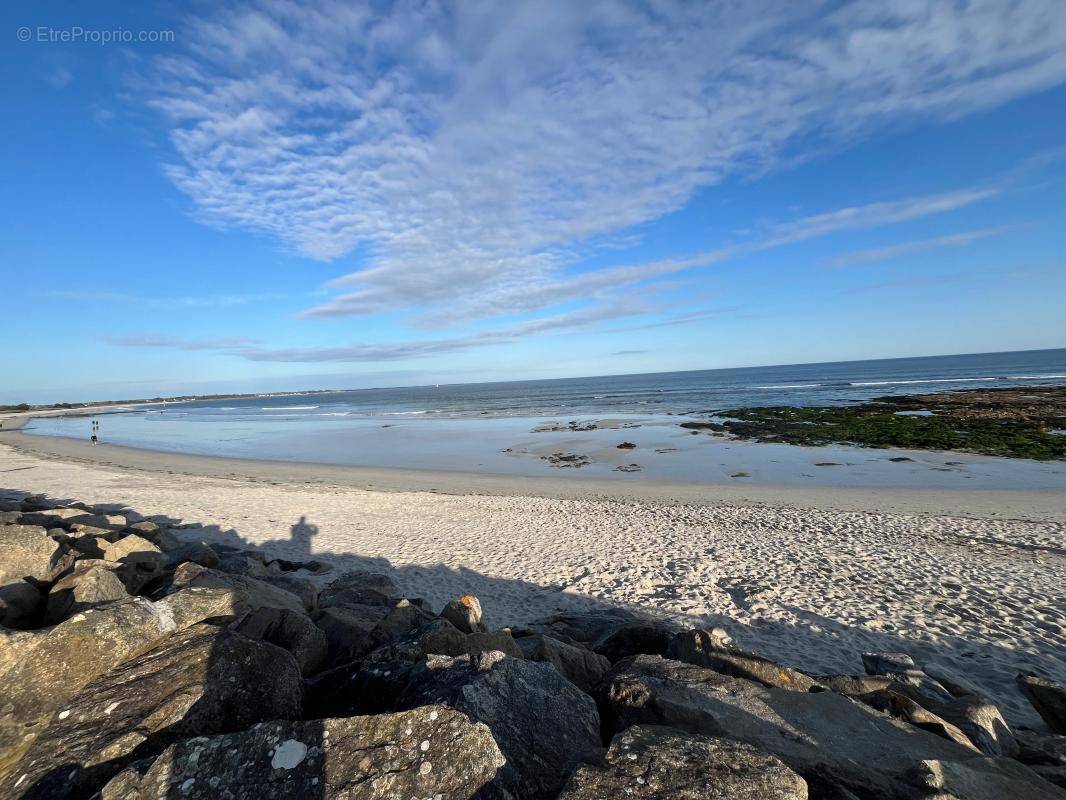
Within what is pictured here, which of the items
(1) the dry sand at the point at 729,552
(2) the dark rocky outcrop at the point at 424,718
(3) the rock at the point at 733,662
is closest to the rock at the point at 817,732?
(2) the dark rocky outcrop at the point at 424,718

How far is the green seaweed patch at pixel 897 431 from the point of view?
21688mm

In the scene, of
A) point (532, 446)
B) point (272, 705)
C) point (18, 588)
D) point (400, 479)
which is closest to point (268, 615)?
point (272, 705)

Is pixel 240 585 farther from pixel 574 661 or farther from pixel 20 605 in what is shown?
pixel 574 661

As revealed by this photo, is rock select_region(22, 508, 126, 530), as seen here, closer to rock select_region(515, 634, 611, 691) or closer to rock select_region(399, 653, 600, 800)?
rock select_region(515, 634, 611, 691)

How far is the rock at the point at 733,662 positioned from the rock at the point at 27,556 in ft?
21.2

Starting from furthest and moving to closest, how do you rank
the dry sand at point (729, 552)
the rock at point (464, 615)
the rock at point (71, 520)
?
the rock at point (71, 520) → the dry sand at point (729, 552) → the rock at point (464, 615)

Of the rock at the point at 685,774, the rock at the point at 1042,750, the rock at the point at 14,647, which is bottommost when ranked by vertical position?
the rock at the point at 1042,750

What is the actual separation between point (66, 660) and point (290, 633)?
1.36 m

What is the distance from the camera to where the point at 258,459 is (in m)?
25.9

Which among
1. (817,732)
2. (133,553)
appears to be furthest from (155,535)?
(817,732)

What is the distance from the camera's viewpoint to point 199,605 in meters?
3.99

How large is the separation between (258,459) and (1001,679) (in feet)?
91.3

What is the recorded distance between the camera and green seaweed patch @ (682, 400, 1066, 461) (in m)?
21.7

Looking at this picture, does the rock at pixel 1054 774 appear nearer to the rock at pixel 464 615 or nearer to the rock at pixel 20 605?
the rock at pixel 464 615
